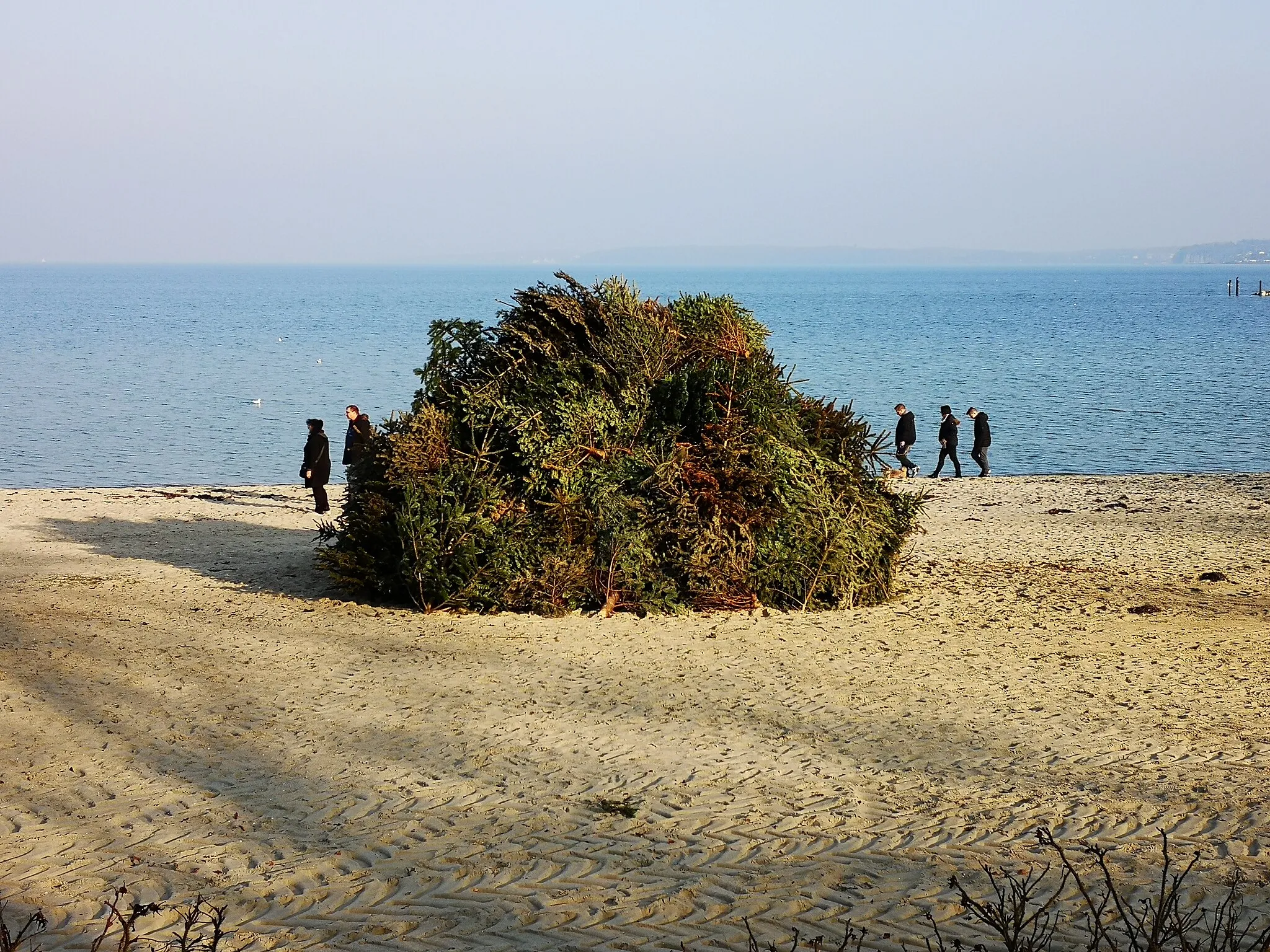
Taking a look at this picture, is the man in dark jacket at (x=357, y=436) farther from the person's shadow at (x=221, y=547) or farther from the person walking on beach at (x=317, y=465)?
the person's shadow at (x=221, y=547)

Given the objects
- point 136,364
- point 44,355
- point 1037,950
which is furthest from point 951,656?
point 44,355

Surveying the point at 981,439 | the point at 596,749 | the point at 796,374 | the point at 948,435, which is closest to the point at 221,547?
the point at 596,749

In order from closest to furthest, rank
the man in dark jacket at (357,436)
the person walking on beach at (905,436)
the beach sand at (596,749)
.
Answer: the beach sand at (596,749)
the man in dark jacket at (357,436)
the person walking on beach at (905,436)

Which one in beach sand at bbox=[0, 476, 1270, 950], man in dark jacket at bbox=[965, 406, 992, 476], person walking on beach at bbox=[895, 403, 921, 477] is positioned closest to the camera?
beach sand at bbox=[0, 476, 1270, 950]

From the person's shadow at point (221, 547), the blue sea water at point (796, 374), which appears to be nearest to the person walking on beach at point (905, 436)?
the blue sea water at point (796, 374)

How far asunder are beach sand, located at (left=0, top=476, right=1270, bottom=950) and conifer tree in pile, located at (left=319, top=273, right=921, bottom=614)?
1.37 feet

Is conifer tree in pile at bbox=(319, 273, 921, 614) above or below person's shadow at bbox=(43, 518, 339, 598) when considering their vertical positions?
above

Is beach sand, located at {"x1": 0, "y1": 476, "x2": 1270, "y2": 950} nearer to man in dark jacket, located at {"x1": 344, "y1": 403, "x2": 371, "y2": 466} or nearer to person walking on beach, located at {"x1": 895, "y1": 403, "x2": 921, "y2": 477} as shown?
man in dark jacket, located at {"x1": 344, "y1": 403, "x2": 371, "y2": 466}

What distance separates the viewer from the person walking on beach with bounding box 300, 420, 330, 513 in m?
21.3

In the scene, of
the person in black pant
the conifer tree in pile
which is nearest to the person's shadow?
the conifer tree in pile

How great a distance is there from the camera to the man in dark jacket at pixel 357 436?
567 inches

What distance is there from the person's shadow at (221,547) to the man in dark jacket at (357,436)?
1.34m

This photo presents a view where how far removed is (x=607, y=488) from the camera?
13.3 metres

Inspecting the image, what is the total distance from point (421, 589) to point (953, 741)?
19.5 feet
